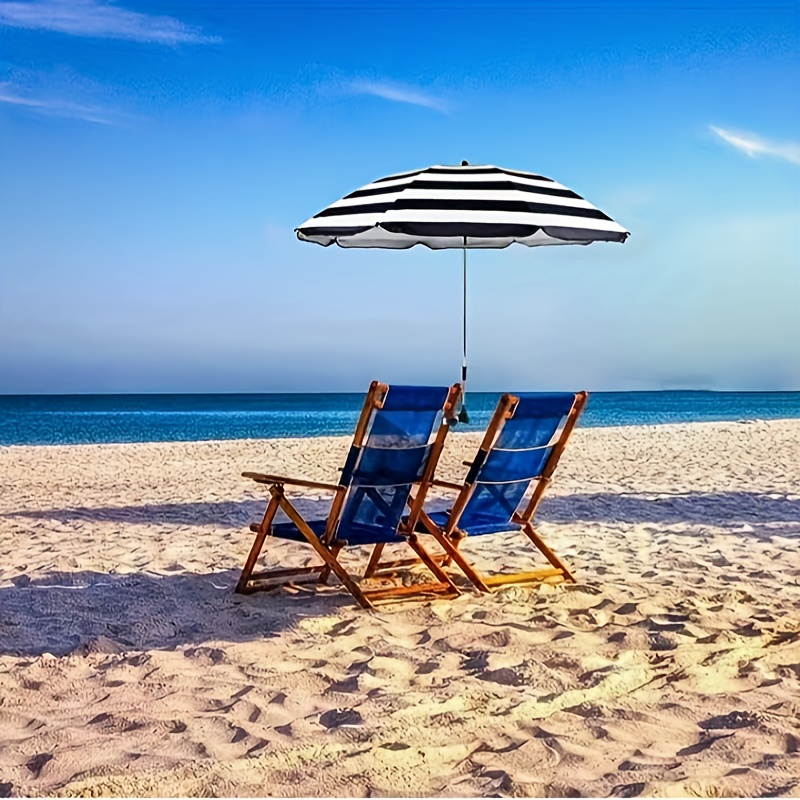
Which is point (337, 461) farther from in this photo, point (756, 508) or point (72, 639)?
point (72, 639)

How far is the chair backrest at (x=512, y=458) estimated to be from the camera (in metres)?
4.60

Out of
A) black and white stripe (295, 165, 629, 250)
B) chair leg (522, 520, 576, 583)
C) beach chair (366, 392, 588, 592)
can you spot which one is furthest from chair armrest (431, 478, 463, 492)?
black and white stripe (295, 165, 629, 250)

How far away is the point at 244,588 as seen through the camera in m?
4.77

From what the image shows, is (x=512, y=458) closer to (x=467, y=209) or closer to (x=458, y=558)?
(x=458, y=558)

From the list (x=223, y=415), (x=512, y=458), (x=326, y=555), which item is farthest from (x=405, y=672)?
(x=223, y=415)

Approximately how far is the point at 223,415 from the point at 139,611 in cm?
4108

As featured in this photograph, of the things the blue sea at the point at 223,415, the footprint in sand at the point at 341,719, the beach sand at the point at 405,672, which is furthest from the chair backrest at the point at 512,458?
the blue sea at the point at 223,415

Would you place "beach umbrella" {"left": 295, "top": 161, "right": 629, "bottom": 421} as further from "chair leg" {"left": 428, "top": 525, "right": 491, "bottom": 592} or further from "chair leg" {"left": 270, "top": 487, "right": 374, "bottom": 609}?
"chair leg" {"left": 270, "top": 487, "right": 374, "bottom": 609}

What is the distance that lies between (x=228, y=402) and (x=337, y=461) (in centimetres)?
4744

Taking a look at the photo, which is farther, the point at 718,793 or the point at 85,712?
Answer: the point at 85,712

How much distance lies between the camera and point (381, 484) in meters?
4.48

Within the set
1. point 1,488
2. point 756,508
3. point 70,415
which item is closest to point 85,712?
point 756,508

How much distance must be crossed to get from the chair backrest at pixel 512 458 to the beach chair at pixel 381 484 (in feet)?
0.73

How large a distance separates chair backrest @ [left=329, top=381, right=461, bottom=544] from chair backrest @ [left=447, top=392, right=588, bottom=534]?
23cm
